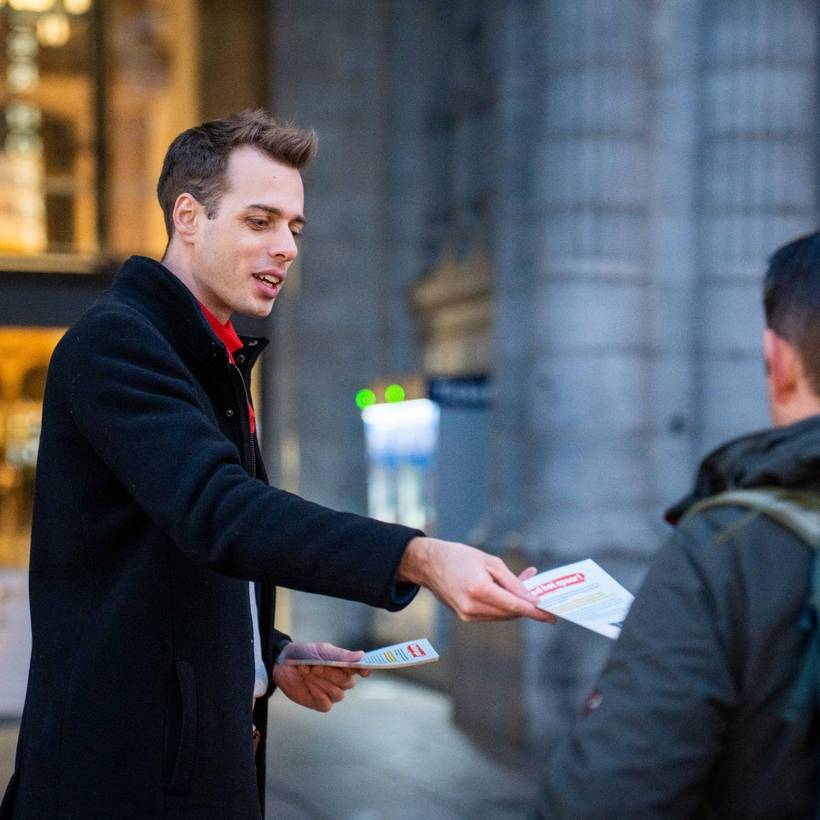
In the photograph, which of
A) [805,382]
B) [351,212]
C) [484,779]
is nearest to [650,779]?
[805,382]

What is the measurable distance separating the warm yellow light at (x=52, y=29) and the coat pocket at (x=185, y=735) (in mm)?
10044

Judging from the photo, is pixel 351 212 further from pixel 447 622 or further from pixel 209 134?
pixel 209 134

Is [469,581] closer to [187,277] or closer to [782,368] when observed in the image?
[782,368]

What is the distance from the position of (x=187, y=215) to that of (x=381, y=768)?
5688 millimetres

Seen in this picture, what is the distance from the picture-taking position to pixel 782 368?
2.04m

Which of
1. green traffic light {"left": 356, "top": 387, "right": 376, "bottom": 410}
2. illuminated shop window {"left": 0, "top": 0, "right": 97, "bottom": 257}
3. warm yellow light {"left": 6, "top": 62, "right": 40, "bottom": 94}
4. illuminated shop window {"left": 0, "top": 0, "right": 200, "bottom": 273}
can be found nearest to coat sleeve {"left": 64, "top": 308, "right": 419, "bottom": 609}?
green traffic light {"left": 356, "top": 387, "right": 376, "bottom": 410}

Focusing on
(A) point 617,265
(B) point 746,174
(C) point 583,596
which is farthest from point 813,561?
(B) point 746,174

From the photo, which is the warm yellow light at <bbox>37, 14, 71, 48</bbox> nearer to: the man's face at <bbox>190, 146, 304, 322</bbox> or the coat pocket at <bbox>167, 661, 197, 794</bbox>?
the man's face at <bbox>190, 146, 304, 322</bbox>

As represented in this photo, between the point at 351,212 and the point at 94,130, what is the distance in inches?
84.3

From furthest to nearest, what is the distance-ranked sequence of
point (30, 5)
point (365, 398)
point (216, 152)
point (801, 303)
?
point (30, 5), point (365, 398), point (216, 152), point (801, 303)

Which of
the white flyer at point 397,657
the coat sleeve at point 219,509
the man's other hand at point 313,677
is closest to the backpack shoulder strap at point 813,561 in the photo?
the coat sleeve at point 219,509

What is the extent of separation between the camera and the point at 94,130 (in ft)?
38.4

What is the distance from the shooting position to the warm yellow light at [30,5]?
1152 centimetres

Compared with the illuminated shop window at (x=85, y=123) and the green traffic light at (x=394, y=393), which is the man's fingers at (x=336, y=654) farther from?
the illuminated shop window at (x=85, y=123)
